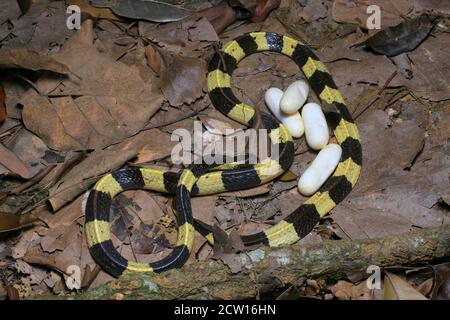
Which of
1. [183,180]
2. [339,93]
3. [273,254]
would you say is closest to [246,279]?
[273,254]

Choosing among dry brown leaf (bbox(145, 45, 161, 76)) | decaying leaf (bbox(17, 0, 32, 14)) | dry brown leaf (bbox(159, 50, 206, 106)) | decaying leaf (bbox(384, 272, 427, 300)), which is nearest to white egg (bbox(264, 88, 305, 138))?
dry brown leaf (bbox(159, 50, 206, 106))

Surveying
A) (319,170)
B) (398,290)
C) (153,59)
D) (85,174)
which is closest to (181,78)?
(153,59)

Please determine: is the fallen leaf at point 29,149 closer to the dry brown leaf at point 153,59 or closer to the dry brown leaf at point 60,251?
the dry brown leaf at point 60,251

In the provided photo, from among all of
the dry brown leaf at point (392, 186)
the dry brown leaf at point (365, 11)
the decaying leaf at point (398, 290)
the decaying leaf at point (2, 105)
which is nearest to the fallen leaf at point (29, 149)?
the decaying leaf at point (2, 105)

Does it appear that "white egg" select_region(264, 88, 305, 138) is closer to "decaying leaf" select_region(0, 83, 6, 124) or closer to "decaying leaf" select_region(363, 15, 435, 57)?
"decaying leaf" select_region(363, 15, 435, 57)

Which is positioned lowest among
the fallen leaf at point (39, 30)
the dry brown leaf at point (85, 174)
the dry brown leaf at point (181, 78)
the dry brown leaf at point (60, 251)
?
the dry brown leaf at point (60, 251)
